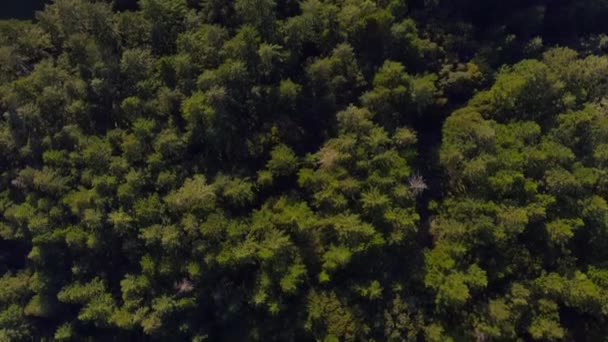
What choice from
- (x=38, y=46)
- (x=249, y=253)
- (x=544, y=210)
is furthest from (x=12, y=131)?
(x=544, y=210)

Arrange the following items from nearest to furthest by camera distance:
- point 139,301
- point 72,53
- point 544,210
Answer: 1. point 544,210
2. point 139,301
3. point 72,53

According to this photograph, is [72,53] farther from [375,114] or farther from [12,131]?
[375,114]

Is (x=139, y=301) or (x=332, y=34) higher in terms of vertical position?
(x=332, y=34)

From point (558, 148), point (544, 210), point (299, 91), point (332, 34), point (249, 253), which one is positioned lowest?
point (249, 253)

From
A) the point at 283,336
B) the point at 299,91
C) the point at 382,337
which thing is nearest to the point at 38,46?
the point at 299,91

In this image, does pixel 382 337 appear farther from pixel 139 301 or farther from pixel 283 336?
pixel 139 301

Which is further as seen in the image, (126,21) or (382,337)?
(126,21)

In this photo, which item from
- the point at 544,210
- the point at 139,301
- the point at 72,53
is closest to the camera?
the point at 544,210
